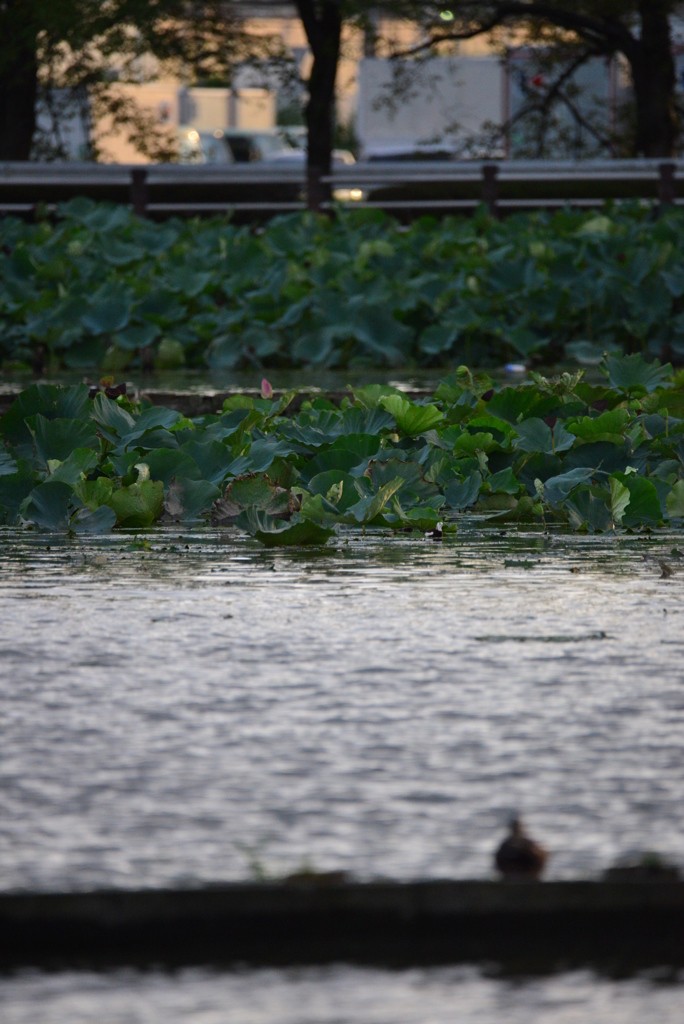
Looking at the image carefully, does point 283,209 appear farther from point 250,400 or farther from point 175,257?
point 250,400

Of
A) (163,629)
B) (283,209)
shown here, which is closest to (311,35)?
(283,209)

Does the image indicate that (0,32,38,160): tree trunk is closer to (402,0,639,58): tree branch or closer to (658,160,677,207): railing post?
(402,0,639,58): tree branch

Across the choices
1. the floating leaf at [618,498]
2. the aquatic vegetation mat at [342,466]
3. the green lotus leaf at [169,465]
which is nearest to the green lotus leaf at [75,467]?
the aquatic vegetation mat at [342,466]

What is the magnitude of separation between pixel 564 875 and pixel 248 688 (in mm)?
754

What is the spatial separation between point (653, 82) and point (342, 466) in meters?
18.8

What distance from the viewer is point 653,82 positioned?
21469 millimetres

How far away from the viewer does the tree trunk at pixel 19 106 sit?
2030 cm

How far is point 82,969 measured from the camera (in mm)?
1419

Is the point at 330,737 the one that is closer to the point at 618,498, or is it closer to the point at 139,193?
the point at 618,498

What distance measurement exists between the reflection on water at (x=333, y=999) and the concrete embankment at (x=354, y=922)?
46mm

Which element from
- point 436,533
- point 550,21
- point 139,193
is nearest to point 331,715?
point 436,533

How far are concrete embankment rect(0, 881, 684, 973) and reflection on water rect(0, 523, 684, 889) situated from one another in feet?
0.11

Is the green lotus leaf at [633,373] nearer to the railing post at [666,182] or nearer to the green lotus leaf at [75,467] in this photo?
the green lotus leaf at [75,467]

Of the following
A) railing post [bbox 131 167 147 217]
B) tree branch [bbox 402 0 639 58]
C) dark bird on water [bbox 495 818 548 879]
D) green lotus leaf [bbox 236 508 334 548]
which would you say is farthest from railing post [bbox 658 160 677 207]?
dark bird on water [bbox 495 818 548 879]
